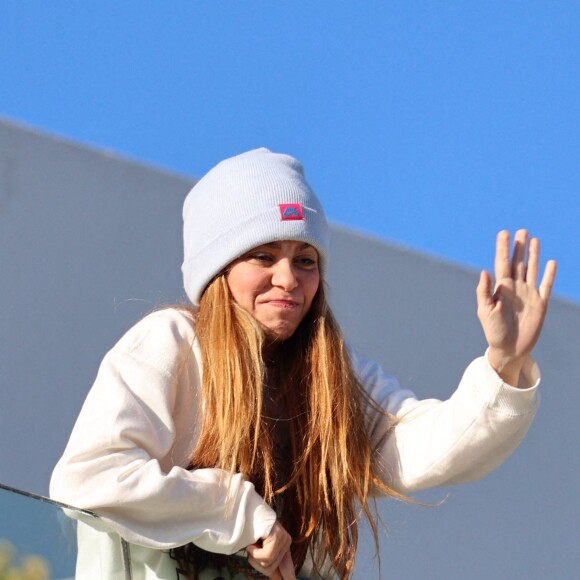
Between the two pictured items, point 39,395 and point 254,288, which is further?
point 39,395

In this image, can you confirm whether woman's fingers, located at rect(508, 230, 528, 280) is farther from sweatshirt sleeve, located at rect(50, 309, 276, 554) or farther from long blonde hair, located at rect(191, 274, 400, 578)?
sweatshirt sleeve, located at rect(50, 309, 276, 554)

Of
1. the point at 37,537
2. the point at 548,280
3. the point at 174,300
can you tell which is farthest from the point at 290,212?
the point at 174,300

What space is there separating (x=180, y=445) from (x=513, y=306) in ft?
1.86

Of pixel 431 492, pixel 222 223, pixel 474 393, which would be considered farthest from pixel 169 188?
pixel 474 393

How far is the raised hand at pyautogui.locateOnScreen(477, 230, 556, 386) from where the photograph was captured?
193 centimetres

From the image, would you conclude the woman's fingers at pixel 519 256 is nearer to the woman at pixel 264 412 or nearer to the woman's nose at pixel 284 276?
the woman at pixel 264 412

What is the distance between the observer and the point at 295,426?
7.02ft

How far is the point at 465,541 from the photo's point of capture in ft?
14.7

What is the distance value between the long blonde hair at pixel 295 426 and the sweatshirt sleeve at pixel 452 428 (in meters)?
0.04

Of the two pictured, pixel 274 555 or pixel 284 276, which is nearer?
pixel 274 555

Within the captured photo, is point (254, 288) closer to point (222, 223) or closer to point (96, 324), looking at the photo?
point (222, 223)

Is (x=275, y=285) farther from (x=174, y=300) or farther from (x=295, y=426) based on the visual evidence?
(x=174, y=300)

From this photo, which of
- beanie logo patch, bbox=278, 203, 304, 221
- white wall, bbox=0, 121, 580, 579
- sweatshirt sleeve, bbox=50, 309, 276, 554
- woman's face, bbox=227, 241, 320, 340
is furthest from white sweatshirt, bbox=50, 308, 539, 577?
white wall, bbox=0, 121, 580, 579

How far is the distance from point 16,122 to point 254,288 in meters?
2.00
